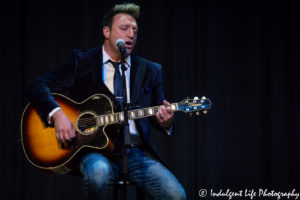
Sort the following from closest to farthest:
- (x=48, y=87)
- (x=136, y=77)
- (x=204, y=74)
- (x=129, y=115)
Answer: (x=129, y=115)
(x=48, y=87)
(x=136, y=77)
(x=204, y=74)

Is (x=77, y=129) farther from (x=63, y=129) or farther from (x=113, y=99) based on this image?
(x=113, y=99)

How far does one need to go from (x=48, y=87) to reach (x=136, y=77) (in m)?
0.76

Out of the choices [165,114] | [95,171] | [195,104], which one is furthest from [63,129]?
[195,104]

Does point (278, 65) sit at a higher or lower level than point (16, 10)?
lower

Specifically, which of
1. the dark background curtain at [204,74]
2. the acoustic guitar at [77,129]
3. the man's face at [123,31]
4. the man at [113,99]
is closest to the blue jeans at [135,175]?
the man at [113,99]

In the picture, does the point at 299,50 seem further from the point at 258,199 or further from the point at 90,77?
the point at 90,77

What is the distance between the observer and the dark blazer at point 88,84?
244cm

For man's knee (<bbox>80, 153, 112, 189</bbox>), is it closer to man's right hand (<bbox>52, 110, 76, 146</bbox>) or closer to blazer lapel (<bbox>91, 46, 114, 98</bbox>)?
man's right hand (<bbox>52, 110, 76, 146</bbox>)

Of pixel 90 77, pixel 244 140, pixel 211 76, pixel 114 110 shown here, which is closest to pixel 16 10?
pixel 90 77

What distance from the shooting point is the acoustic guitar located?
225 centimetres

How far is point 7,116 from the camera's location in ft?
11.6

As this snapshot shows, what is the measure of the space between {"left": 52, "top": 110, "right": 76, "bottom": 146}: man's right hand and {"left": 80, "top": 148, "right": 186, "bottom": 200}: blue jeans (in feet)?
0.64

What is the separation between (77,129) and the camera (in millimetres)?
2316

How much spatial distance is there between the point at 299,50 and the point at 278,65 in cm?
32
